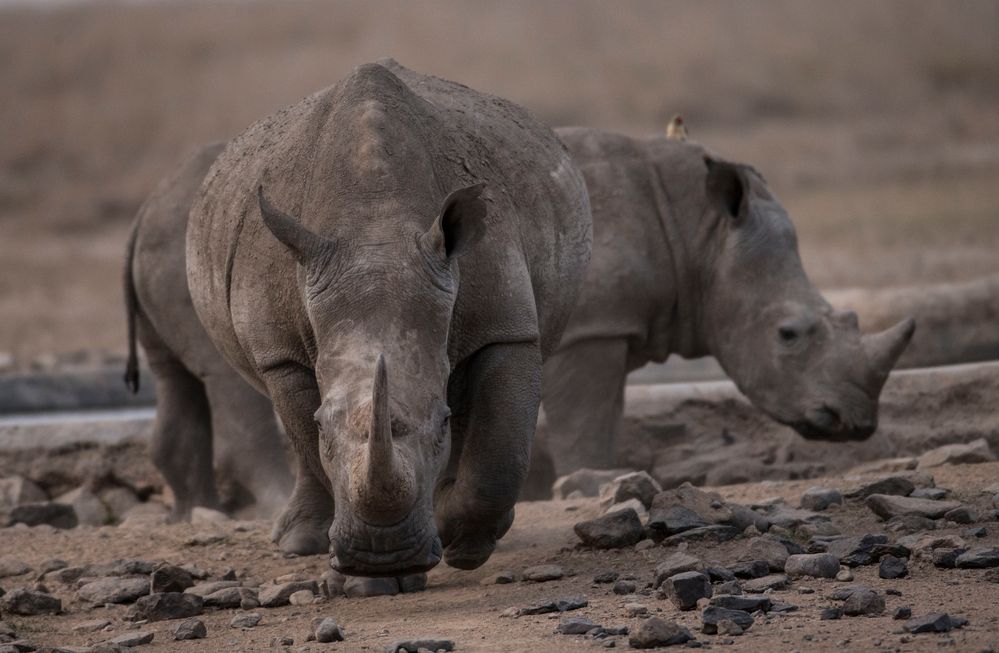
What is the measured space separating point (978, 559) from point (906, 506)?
98 centimetres

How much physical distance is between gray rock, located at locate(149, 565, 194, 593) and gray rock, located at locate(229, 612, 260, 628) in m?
0.61

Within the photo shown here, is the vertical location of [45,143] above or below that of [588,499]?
above

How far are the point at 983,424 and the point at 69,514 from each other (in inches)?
185

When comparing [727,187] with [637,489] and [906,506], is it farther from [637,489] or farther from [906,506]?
[906,506]

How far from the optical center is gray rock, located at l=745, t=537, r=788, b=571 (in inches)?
218

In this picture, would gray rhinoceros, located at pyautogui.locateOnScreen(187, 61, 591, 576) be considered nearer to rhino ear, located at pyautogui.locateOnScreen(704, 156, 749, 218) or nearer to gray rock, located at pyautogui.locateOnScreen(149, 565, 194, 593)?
gray rock, located at pyautogui.locateOnScreen(149, 565, 194, 593)

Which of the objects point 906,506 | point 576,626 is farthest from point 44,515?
point 576,626

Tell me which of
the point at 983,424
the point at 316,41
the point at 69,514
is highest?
the point at 316,41

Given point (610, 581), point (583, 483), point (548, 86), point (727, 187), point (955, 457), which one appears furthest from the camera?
point (548, 86)

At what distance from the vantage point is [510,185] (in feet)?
20.9

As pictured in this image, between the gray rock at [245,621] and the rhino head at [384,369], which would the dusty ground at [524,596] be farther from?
the rhino head at [384,369]

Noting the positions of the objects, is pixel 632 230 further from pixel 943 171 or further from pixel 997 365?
pixel 943 171

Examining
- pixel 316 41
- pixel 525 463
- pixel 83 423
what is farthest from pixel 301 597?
pixel 316 41

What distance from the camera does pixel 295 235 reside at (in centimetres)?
544
